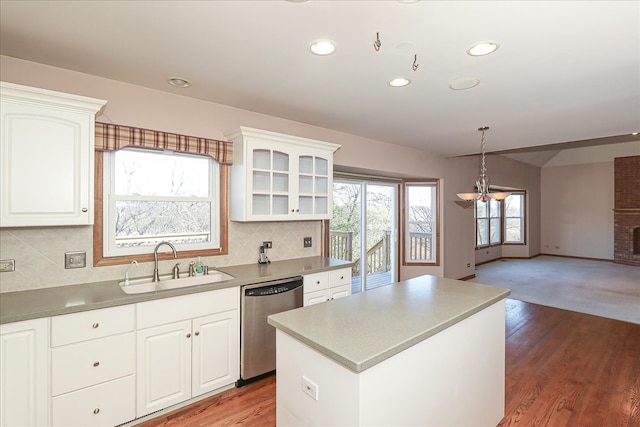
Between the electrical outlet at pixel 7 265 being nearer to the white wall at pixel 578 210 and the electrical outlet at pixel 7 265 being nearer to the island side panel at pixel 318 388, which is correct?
the island side panel at pixel 318 388

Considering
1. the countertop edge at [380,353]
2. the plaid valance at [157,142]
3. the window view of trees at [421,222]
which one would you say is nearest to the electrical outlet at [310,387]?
the countertop edge at [380,353]

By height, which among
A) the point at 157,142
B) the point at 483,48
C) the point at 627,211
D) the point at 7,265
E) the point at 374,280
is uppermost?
the point at 483,48

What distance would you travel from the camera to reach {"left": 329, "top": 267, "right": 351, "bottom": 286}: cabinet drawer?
3.32 metres

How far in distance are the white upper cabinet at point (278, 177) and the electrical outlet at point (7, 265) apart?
161 centimetres

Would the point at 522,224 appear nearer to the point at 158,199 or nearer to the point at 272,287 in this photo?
the point at 272,287

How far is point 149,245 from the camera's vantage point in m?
2.79

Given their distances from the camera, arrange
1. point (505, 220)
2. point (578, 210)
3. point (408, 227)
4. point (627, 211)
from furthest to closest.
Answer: point (505, 220), point (578, 210), point (627, 211), point (408, 227)

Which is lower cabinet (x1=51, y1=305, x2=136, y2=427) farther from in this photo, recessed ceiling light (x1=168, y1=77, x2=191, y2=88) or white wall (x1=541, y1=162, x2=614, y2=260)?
white wall (x1=541, y1=162, x2=614, y2=260)

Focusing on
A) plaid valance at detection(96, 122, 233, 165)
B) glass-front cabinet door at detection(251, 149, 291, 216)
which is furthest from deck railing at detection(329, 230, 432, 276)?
plaid valance at detection(96, 122, 233, 165)

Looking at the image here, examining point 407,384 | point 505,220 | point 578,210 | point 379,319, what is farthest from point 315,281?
point 578,210

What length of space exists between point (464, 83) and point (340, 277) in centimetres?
213

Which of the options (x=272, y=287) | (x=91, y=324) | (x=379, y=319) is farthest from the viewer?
(x=272, y=287)

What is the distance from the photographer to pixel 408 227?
5820 millimetres

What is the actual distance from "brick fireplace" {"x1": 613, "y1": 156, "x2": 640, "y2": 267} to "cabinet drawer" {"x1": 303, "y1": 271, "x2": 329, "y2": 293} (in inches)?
379
